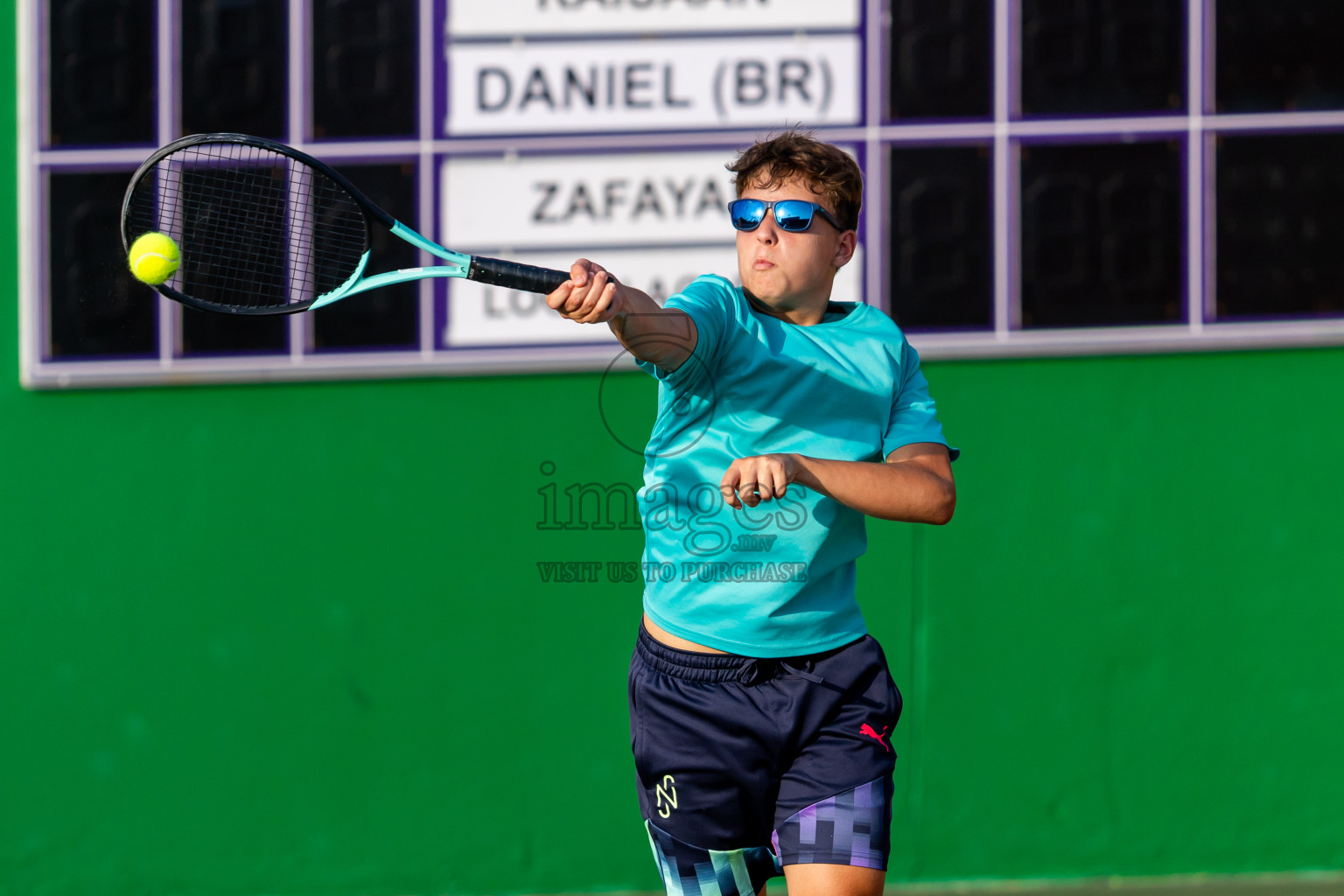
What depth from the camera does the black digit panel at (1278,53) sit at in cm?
338

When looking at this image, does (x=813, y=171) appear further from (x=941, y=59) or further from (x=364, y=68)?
(x=364, y=68)

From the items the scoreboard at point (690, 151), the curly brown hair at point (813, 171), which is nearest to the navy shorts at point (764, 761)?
the curly brown hair at point (813, 171)

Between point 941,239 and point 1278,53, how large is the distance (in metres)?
1.14

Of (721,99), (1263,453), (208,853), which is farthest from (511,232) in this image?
(1263,453)

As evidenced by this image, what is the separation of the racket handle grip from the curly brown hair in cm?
46

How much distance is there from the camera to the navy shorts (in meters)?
2.07

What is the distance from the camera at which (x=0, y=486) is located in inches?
131

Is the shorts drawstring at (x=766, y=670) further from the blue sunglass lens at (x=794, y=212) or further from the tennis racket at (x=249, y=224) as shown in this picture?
the tennis racket at (x=249, y=224)

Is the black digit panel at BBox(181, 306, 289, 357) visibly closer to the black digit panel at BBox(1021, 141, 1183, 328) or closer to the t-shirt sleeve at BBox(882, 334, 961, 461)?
the t-shirt sleeve at BBox(882, 334, 961, 461)

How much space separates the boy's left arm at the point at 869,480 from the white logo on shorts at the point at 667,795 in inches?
24.7

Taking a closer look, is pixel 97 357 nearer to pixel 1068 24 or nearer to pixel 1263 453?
pixel 1068 24

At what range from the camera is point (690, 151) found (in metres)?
3.33

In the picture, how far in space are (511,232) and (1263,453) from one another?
7.66 ft

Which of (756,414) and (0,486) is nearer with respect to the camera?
(756,414)
